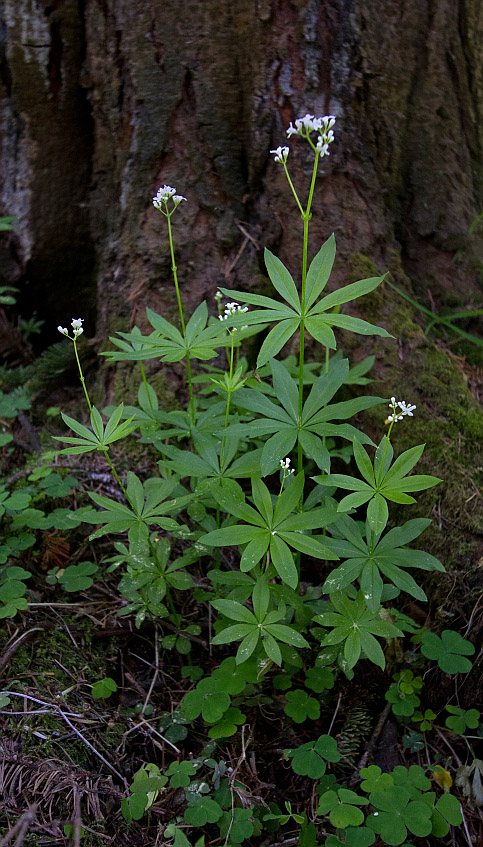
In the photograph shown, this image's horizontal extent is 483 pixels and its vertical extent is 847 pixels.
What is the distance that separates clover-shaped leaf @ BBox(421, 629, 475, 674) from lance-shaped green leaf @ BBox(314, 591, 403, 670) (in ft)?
0.97

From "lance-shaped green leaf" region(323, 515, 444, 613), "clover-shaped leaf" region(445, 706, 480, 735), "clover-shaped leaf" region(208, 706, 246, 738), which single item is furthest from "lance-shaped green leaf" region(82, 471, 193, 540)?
"clover-shaped leaf" region(445, 706, 480, 735)

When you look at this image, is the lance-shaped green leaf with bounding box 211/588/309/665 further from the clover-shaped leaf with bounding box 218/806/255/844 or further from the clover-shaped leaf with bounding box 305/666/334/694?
the clover-shaped leaf with bounding box 218/806/255/844

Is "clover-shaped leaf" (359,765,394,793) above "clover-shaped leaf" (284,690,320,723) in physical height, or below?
below

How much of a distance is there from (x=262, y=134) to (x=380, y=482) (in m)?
2.05

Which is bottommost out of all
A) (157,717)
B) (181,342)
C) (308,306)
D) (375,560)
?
(157,717)

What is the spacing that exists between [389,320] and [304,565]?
1.30 metres

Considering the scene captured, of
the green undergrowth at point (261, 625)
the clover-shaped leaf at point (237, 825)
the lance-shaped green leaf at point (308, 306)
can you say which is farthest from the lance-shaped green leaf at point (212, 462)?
the clover-shaped leaf at point (237, 825)

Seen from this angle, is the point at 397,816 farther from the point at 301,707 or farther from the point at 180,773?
the point at 180,773

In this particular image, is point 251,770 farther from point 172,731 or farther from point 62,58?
point 62,58

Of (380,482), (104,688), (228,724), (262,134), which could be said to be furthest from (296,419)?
(262,134)

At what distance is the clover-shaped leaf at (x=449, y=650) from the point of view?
2.16 metres

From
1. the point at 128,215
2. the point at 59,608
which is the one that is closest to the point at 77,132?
the point at 128,215

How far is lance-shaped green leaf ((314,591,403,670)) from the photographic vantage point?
1979mm

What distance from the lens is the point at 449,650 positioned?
2205 millimetres
